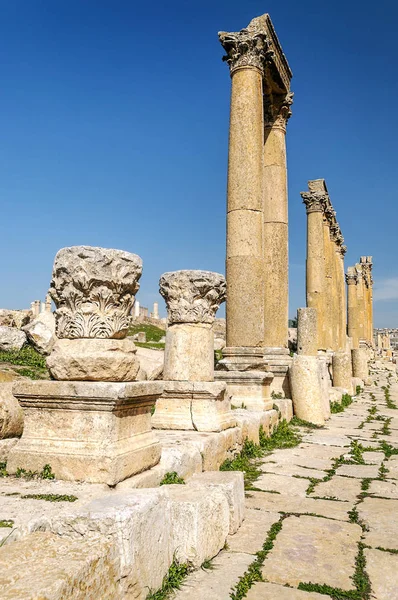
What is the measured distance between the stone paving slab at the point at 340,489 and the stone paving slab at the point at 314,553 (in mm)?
925

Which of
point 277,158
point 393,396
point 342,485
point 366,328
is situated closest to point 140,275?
point 342,485

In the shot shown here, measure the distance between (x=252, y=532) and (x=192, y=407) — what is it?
90.6 inches

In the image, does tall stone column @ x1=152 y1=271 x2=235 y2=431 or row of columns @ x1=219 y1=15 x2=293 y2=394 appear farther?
row of columns @ x1=219 y1=15 x2=293 y2=394

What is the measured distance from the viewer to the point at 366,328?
42.2 m

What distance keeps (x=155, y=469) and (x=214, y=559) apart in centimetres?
93

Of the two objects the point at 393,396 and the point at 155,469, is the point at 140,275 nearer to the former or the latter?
the point at 155,469

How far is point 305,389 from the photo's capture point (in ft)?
35.5

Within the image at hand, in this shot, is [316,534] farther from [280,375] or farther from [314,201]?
[314,201]

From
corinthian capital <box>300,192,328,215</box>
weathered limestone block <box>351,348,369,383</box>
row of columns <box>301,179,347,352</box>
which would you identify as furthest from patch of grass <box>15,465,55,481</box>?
weathered limestone block <box>351,348,369,383</box>

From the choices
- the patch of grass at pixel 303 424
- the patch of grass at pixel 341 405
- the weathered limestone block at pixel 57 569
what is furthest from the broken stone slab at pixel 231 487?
the patch of grass at pixel 341 405

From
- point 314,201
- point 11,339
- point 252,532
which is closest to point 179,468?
point 252,532

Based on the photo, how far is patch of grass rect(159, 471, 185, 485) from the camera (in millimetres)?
4363

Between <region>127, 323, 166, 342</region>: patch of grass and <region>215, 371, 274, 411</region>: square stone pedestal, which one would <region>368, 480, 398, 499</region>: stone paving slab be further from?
<region>127, 323, 166, 342</region>: patch of grass

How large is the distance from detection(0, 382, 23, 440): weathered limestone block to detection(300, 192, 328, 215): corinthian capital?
57.8ft
